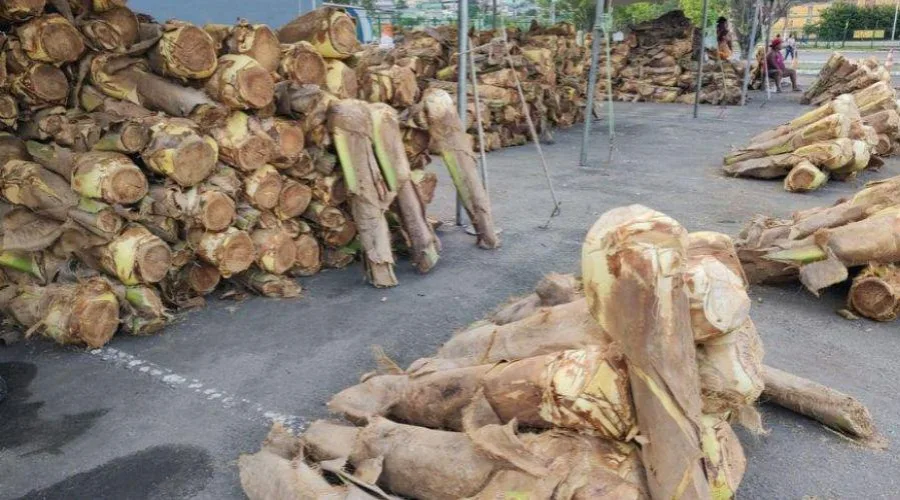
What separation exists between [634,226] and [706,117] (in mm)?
13303

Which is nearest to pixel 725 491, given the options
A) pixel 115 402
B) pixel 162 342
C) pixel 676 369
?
pixel 676 369

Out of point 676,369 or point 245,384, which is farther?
point 245,384

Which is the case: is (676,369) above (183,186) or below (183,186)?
below

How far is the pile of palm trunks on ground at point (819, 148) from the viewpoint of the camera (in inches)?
290

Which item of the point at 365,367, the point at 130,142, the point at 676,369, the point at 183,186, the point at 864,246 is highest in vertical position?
the point at 130,142

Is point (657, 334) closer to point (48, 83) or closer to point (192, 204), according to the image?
point (192, 204)

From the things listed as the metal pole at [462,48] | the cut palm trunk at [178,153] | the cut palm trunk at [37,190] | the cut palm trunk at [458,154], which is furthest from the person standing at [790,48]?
the cut palm trunk at [37,190]

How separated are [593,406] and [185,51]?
3.47 m

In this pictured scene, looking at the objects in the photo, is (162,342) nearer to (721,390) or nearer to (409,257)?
(409,257)

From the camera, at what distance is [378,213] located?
4812 mm

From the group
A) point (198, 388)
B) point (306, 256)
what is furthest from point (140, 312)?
point (306, 256)

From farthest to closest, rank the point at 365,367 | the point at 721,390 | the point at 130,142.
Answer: the point at 130,142, the point at 365,367, the point at 721,390

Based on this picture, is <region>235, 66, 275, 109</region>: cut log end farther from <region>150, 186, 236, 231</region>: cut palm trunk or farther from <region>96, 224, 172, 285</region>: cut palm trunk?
<region>96, 224, 172, 285</region>: cut palm trunk

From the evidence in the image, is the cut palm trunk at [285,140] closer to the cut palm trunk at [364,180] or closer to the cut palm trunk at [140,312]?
the cut palm trunk at [364,180]
